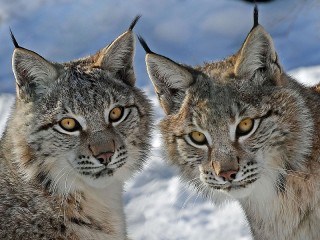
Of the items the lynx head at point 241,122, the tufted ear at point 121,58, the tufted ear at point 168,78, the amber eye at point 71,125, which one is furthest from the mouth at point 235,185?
the tufted ear at point 121,58

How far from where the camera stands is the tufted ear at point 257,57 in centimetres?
480

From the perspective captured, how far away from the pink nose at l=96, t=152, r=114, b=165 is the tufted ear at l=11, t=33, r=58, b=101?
61 cm

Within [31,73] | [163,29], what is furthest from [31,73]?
[163,29]

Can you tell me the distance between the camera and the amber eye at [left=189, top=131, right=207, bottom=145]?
4.89 metres

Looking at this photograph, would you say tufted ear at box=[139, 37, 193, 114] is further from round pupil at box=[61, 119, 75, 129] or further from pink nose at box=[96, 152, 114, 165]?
round pupil at box=[61, 119, 75, 129]

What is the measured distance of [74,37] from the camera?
29.9 feet

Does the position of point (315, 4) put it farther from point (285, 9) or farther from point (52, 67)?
point (52, 67)

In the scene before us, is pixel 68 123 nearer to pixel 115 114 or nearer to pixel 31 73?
pixel 115 114

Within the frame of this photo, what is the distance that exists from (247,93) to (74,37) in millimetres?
4538

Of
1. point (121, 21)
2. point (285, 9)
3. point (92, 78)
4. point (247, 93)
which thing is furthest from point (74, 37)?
point (247, 93)

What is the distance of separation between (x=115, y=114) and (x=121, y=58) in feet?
1.43

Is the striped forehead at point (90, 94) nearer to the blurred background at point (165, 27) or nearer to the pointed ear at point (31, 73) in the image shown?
the pointed ear at point (31, 73)

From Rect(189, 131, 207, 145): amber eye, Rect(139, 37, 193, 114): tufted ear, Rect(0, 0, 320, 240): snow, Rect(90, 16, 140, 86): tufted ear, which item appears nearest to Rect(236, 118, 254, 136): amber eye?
Rect(189, 131, 207, 145): amber eye

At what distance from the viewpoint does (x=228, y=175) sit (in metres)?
4.74
